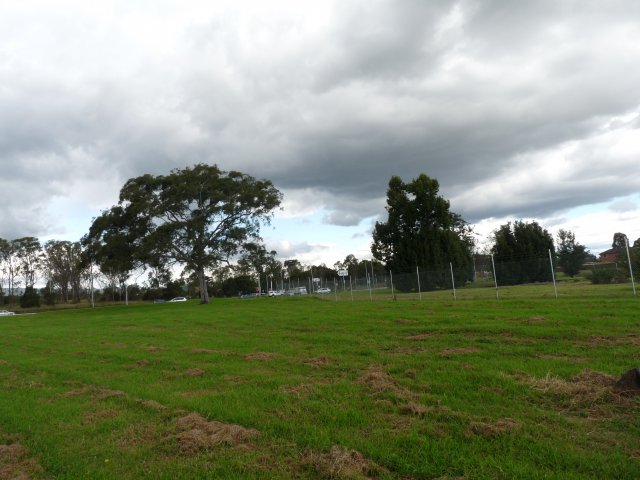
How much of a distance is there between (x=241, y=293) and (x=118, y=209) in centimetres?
4405

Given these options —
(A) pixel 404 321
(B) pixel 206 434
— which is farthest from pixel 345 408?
(A) pixel 404 321

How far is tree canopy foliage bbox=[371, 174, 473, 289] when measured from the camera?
2099 inches

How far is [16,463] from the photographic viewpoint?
195 inches

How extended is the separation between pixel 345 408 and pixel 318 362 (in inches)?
132

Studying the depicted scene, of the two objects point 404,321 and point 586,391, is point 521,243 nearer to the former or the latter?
point 404,321

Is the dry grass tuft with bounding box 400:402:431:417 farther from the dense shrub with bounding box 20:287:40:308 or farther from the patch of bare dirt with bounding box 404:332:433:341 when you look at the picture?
the dense shrub with bounding box 20:287:40:308

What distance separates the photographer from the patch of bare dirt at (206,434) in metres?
5.03

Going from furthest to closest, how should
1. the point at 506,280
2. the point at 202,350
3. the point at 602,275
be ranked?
the point at 506,280
the point at 602,275
the point at 202,350

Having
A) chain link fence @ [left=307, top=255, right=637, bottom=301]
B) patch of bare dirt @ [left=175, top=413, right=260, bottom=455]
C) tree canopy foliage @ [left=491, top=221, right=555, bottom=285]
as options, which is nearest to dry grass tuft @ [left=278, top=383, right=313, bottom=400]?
patch of bare dirt @ [left=175, top=413, right=260, bottom=455]

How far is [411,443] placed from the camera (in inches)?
186

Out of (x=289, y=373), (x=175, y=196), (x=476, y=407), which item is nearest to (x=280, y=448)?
(x=476, y=407)

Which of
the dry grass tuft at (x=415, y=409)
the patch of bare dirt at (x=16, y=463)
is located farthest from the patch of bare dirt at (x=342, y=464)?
the patch of bare dirt at (x=16, y=463)

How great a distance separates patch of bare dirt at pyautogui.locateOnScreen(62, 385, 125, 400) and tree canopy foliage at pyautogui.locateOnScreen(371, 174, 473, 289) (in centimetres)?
4567

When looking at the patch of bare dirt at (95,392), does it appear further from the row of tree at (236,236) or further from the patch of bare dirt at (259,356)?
the row of tree at (236,236)
